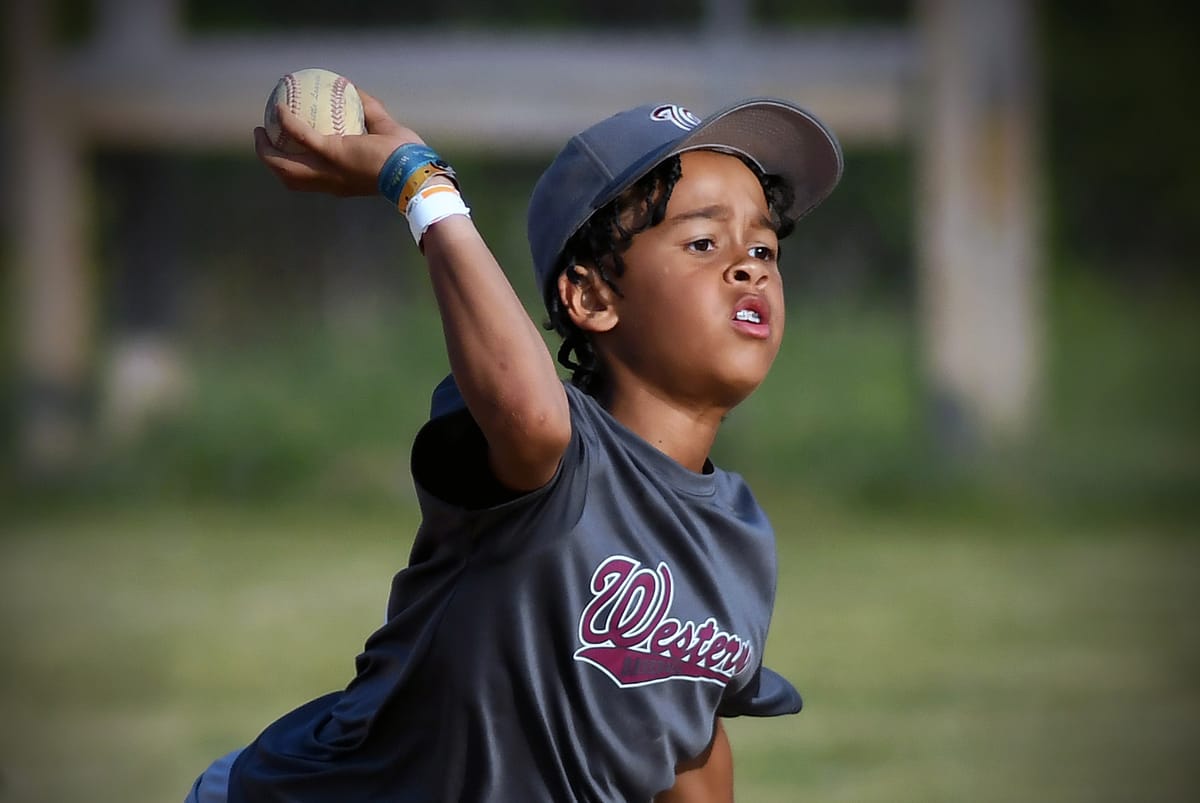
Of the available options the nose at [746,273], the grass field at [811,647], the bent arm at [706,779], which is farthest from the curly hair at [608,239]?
the grass field at [811,647]

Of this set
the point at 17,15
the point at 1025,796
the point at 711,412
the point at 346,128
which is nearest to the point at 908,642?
the point at 1025,796

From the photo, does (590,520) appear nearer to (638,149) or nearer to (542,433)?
(542,433)

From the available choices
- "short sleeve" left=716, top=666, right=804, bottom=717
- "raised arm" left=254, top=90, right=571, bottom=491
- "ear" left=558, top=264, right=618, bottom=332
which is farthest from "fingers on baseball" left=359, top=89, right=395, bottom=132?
"short sleeve" left=716, top=666, right=804, bottom=717

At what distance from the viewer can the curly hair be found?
95.0 inches

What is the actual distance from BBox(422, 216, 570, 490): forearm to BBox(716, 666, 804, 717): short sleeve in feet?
2.51

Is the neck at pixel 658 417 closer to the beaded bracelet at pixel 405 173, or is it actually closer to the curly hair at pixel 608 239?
the curly hair at pixel 608 239

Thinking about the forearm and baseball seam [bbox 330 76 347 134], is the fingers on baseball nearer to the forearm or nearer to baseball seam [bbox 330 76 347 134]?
baseball seam [bbox 330 76 347 134]

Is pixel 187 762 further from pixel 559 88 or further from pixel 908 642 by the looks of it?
pixel 559 88

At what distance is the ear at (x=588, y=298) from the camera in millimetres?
2438

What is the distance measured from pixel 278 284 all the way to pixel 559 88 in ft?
8.29

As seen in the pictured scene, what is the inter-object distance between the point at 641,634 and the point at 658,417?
32cm

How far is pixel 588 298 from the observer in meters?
2.46

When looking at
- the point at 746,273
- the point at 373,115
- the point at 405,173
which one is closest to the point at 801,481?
the point at 746,273

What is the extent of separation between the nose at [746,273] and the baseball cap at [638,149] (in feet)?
0.59
